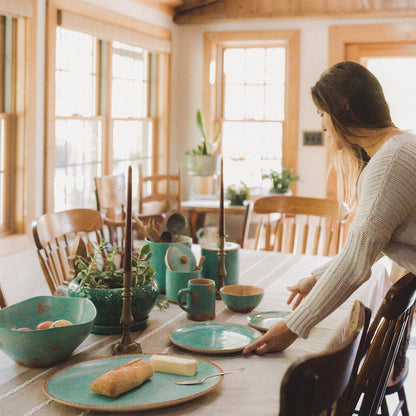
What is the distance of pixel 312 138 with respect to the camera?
5.74 metres

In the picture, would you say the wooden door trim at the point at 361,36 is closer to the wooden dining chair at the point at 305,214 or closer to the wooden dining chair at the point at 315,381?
the wooden dining chair at the point at 305,214

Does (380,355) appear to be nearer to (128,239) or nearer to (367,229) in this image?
(367,229)

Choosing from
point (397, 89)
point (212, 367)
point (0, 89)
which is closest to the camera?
point (212, 367)

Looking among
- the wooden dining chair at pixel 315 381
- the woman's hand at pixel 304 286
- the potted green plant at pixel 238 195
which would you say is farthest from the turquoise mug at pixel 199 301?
the potted green plant at pixel 238 195

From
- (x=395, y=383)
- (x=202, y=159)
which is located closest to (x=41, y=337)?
(x=395, y=383)

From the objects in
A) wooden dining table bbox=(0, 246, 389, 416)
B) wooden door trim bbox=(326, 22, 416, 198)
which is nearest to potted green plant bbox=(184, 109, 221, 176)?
wooden door trim bbox=(326, 22, 416, 198)

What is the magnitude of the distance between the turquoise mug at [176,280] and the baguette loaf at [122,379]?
2.26 ft

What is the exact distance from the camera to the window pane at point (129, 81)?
205 inches

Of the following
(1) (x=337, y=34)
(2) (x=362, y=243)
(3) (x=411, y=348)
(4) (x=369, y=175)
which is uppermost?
(1) (x=337, y=34)

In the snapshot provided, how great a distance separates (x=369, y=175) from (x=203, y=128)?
166 inches

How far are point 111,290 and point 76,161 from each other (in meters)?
3.15

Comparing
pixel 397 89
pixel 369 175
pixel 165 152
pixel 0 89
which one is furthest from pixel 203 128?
pixel 369 175

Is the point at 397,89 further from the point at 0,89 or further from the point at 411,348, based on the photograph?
the point at 0,89

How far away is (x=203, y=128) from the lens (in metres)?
5.66
